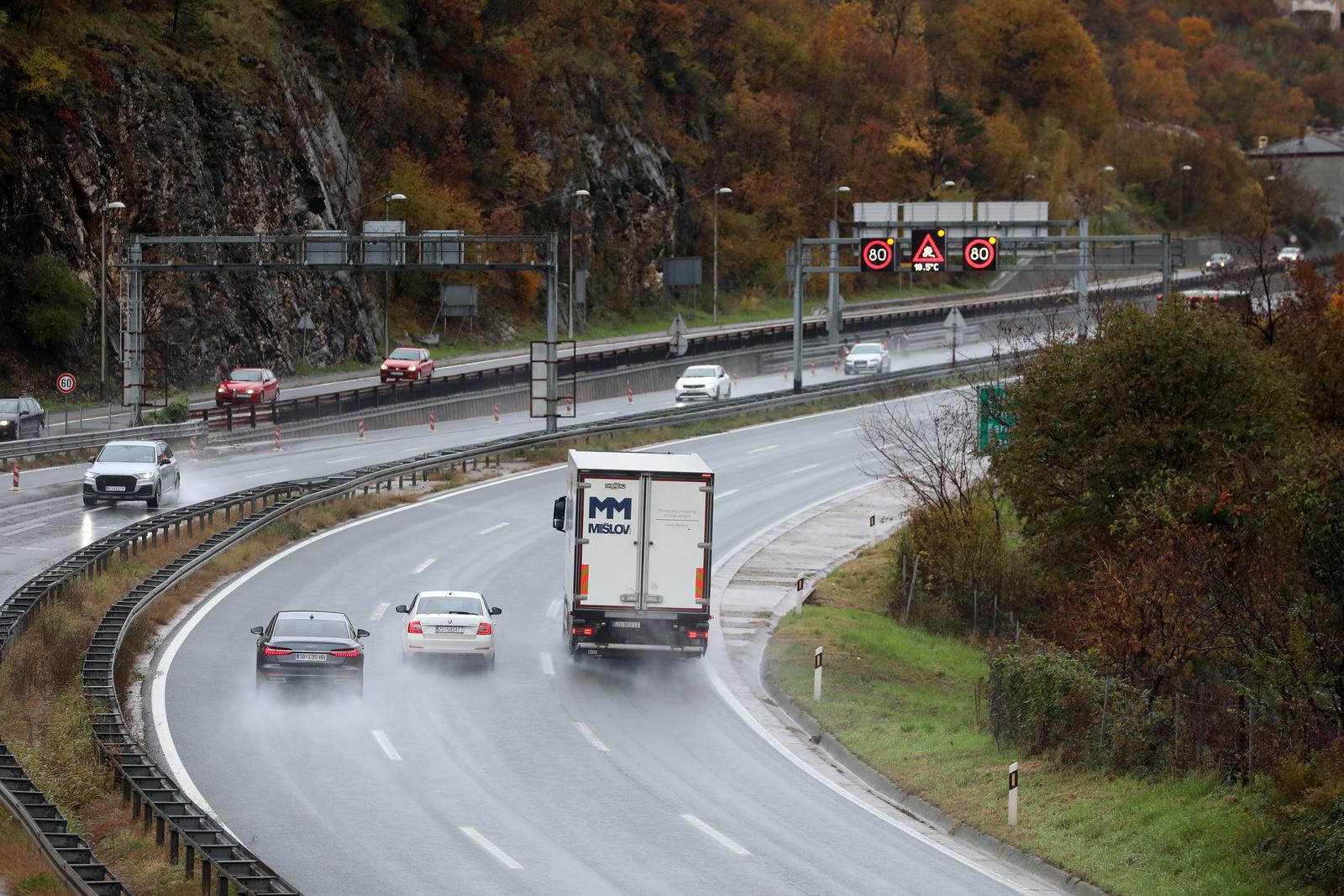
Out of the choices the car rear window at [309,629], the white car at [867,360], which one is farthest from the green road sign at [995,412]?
the white car at [867,360]

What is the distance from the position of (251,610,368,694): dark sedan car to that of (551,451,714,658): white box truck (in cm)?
417

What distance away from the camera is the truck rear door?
29.0m

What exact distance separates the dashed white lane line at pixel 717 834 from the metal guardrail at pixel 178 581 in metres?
5.72

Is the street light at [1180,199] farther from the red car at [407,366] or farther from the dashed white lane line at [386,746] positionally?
the dashed white lane line at [386,746]

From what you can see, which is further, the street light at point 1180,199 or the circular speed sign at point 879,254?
the street light at point 1180,199

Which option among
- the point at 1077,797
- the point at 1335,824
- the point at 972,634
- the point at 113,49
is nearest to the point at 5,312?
the point at 113,49

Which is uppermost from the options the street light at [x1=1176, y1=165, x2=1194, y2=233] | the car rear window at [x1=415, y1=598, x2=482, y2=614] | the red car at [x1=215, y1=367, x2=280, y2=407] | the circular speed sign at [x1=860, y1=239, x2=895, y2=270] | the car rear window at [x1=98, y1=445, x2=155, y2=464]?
the street light at [x1=1176, y1=165, x2=1194, y2=233]

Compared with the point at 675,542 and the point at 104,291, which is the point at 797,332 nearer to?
the point at 104,291

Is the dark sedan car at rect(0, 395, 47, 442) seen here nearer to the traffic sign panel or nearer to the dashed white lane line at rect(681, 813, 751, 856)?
the traffic sign panel

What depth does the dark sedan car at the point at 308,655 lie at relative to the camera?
2633 centimetres

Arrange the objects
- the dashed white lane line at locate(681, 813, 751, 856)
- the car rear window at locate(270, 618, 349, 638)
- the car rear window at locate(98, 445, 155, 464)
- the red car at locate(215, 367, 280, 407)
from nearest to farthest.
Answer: the dashed white lane line at locate(681, 813, 751, 856), the car rear window at locate(270, 618, 349, 638), the car rear window at locate(98, 445, 155, 464), the red car at locate(215, 367, 280, 407)

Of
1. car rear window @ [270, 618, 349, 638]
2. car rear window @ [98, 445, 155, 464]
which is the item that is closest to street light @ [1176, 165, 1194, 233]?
car rear window @ [98, 445, 155, 464]

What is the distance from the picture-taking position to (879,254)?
196ft

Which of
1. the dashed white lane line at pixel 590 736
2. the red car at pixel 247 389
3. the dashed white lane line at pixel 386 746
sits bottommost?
the dashed white lane line at pixel 590 736
